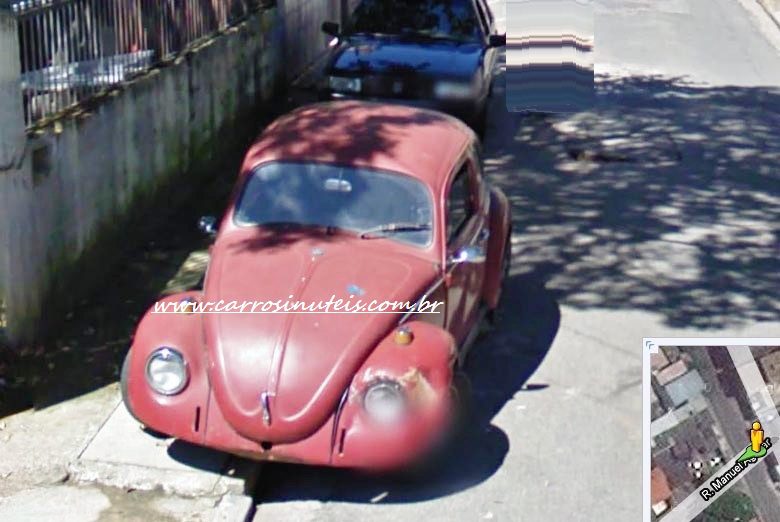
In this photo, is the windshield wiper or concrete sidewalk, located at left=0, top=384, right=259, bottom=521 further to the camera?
the windshield wiper

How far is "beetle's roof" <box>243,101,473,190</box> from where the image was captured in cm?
827

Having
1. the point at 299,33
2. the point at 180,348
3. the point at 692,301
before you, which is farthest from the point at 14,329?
the point at 299,33

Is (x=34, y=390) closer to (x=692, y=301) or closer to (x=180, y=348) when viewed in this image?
(x=180, y=348)

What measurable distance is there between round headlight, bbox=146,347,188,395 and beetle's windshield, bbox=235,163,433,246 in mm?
1235

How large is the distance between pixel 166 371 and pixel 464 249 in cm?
205

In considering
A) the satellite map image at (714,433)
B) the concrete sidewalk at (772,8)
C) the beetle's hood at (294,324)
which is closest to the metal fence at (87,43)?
the beetle's hood at (294,324)

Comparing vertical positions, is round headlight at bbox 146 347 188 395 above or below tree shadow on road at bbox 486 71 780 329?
above

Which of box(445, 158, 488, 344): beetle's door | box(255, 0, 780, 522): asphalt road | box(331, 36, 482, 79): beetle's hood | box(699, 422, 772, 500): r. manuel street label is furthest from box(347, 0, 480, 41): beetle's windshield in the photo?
box(699, 422, 772, 500): r. manuel street label

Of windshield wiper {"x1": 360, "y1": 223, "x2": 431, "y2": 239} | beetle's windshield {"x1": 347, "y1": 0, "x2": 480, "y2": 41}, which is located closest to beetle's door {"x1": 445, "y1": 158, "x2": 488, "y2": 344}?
windshield wiper {"x1": 360, "y1": 223, "x2": 431, "y2": 239}

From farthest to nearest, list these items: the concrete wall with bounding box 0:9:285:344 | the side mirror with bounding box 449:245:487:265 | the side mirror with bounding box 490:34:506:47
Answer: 1. the side mirror with bounding box 490:34:506:47
2. the concrete wall with bounding box 0:9:285:344
3. the side mirror with bounding box 449:245:487:265

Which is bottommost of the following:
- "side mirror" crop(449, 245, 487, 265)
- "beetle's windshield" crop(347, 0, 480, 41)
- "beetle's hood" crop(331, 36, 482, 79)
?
"side mirror" crop(449, 245, 487, 265)

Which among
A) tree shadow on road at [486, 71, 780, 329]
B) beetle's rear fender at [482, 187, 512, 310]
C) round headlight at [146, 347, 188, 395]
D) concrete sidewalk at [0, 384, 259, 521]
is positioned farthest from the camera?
tree shadow on road at [486, 71, 780, 329]

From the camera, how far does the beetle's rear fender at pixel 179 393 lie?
7.05 meters

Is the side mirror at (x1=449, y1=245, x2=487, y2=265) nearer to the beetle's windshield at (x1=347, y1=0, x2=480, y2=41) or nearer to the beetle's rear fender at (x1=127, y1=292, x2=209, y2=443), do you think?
the beetle's rear fender at (x1=127, y1=292, x2=209, y2=443)
